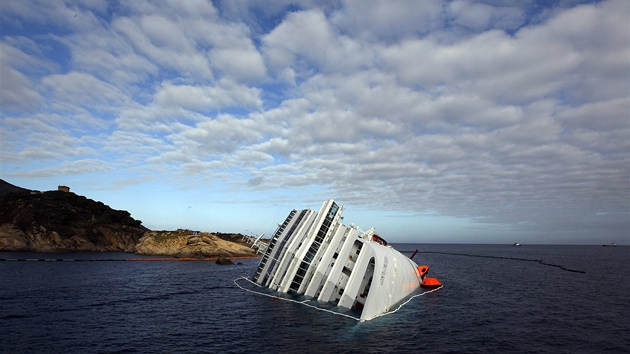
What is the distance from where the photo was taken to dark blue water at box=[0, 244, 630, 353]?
98.0 ft

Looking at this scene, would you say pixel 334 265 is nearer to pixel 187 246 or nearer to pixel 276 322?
pixel 276 322

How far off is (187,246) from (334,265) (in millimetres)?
96707

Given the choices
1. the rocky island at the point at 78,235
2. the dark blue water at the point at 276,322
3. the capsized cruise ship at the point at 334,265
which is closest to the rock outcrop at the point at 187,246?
the rocky island at the point at 78,235

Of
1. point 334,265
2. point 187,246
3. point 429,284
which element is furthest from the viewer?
point 187,246

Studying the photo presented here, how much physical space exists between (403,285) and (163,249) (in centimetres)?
10379

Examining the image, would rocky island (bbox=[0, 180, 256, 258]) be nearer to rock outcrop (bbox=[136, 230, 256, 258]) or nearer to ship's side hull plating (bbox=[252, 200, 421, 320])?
rock outcrop (bbox=[136, 230, 256, 258])

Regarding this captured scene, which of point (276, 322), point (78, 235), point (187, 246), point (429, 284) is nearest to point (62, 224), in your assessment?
point (78, 235)

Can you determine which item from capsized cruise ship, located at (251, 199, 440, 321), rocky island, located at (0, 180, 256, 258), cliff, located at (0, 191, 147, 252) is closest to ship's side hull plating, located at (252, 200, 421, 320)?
capsized cruise ship, located at (251, 199, 440, 321)

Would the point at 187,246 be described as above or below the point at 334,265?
below

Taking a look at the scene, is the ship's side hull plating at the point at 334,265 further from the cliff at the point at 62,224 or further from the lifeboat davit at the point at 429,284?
the cliff at the point at 62,224

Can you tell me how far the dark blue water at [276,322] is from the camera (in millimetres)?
29875

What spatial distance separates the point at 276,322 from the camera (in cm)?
3703

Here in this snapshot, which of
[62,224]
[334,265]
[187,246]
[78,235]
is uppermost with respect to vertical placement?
[62,224]

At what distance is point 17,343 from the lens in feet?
95.1
